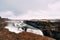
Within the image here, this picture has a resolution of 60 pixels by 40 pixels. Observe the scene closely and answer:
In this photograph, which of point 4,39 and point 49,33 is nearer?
point 4,39

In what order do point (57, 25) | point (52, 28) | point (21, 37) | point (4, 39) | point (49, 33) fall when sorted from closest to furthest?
point (4, 39)
point (21, 37)
point (49, 33)
point (52, 28)
point (57, 25)

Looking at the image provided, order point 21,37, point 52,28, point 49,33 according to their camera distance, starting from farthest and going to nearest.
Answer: point 52,28 → point 49,33 → point 21,37

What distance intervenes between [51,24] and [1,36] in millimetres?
20962

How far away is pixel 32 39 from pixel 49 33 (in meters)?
13.2

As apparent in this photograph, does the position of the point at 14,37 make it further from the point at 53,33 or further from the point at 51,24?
the point at 51,24

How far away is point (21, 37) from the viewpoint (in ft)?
74.1

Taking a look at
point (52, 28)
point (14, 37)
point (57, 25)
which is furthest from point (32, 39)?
point (57, 25)

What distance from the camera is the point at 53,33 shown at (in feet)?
119

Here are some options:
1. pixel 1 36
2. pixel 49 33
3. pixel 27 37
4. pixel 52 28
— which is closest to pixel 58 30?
pixel 52 28

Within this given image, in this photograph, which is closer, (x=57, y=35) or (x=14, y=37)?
(x=14, y=37)

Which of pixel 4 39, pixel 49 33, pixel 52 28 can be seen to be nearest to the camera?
pixel 4 39

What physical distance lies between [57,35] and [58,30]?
3.37 m

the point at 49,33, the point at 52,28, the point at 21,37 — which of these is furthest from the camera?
the point at 52,28

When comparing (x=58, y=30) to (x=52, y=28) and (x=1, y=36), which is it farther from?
(x=1, y=36)
